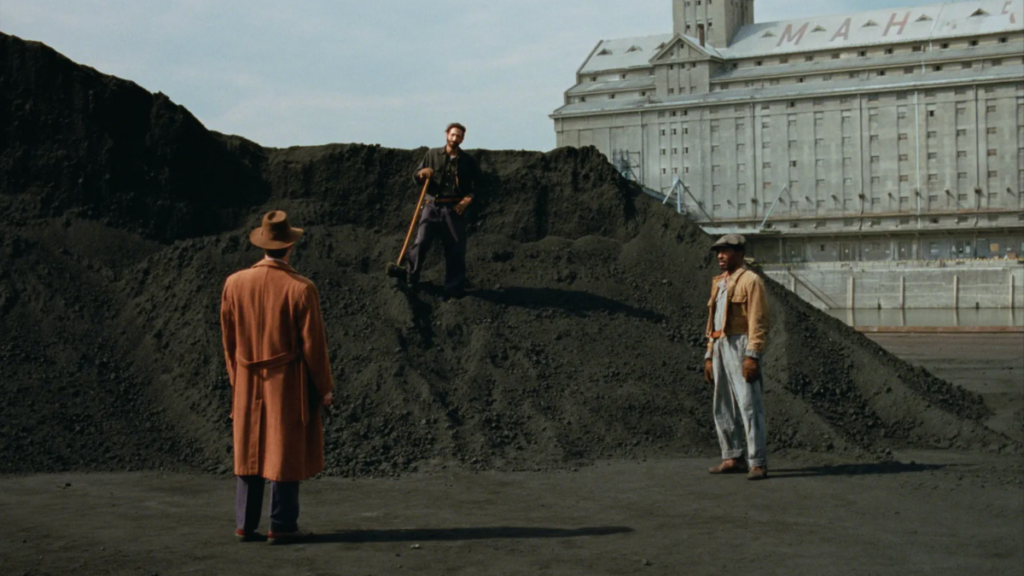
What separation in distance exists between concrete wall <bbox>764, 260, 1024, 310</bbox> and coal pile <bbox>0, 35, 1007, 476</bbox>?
5240 centimetres

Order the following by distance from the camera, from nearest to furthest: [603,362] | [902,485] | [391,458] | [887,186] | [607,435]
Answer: [902,485] < [391,458] < [607,435] < [603,362] < [887,186]

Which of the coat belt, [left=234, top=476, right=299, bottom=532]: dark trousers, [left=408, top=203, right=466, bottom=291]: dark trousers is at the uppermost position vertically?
[left=408, top=203, right=466, bottom=291]: dark trousers

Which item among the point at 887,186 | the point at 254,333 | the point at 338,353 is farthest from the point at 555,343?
the point at 887,186

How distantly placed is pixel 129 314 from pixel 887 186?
8478 cm

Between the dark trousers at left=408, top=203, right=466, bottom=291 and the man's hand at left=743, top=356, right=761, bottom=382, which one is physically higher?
the dark trousers at left=408, top=203, right=466, bottom=291

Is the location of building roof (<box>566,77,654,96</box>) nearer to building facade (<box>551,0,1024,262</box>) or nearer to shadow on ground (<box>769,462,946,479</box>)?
building facade (<box>551,0,1024,262</box>)

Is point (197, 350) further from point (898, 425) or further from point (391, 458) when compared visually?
point (898, 425)

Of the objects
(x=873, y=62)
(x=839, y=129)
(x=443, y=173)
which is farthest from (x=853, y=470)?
(x=873, y=62)

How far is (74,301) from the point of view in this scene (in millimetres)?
13219

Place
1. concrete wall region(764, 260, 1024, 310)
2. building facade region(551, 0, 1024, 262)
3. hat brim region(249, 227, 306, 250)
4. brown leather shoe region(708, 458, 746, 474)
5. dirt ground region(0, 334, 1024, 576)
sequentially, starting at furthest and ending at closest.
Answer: building facade region(551, 0, 1024, 262) → concrete wall region(764, 260, 1024, 310) → brown leather shoe region(708, 458, 746, 474) → hat brim region(249, 227, 306, 250) → dirt ground region(0, 334, 1024, 576)

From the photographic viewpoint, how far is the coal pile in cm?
1145

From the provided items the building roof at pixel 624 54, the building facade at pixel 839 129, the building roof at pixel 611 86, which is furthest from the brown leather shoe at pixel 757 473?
the building roof at pixel 624 54

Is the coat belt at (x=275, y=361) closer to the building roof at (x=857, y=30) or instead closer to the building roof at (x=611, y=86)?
the building roof at (x=857, y=30)

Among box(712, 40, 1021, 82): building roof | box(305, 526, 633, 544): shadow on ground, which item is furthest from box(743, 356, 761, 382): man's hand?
box(712, 40, 1021, 82): building roof
